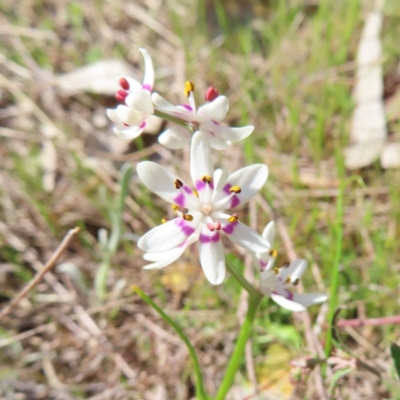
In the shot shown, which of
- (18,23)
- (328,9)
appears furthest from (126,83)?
(18,23)

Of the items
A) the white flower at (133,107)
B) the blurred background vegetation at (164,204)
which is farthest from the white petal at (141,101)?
the blurred background vegetation at (164,204)

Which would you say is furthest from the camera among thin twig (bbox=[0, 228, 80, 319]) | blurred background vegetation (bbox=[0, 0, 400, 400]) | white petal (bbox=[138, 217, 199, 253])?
blurred background vegetation (bbox=[0, 0, 400, 400])

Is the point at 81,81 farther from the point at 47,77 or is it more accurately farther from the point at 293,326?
the point at 293,326

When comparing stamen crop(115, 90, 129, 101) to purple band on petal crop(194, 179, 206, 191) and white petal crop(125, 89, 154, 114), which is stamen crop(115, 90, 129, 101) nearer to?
white petal crop(125, 89, 154, 114)

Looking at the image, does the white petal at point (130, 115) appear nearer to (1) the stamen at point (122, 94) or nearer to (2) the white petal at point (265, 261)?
(1) the stamen at point (122, 94)

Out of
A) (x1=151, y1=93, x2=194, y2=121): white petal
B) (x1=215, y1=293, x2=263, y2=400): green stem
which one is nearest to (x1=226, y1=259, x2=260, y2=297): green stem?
(x1=215, y1=293, x2=263, y2=400): green stem

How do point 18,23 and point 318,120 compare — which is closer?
point 318,120
